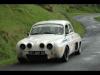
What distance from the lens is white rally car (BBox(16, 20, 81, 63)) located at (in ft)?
40.6

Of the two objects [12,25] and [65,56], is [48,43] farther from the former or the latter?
[12,25]

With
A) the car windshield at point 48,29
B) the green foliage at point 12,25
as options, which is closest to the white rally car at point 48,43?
the car windshield at point 48,29

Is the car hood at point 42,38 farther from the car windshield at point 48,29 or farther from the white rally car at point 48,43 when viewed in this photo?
the car windshield at point 48,29

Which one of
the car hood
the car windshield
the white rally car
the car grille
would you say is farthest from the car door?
the car grille

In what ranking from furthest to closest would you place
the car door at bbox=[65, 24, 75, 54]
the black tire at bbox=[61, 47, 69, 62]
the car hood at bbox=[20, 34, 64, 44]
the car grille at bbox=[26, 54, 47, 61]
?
the car door at bbox=[65, 24, 75, 54] → the black tire at bbox=[61, 47, 69, 62] → the car hood at bbox=[20, 34, 64, 44] → the car grille at bbox=[26, 54, 47, 61]

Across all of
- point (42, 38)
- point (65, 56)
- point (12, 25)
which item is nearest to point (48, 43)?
point (42, 38)

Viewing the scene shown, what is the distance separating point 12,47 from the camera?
52.6ft

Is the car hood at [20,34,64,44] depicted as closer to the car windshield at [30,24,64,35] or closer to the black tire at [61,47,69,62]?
the car windshield at [30,24,64,35]

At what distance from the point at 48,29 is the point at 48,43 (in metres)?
1.37

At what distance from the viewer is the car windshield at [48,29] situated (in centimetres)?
1373

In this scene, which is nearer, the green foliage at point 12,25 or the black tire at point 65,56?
the black tire at point 65,56

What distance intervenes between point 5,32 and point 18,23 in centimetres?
101

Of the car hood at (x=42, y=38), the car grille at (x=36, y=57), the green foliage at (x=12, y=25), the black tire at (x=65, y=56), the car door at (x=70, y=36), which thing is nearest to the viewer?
the car grille at (x=36, y=57)
